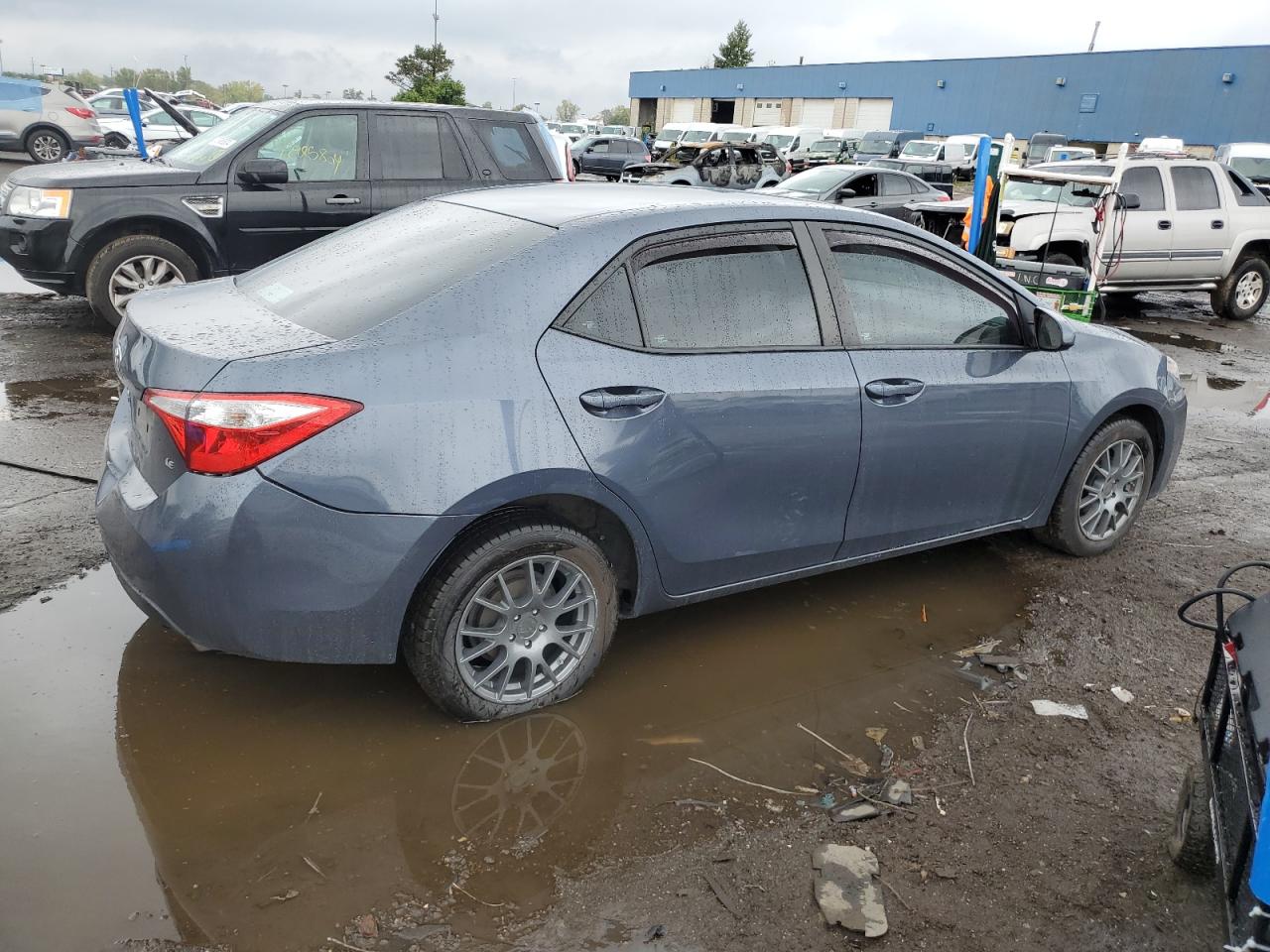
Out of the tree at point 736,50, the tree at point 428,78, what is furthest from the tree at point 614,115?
the tree at point 428,78

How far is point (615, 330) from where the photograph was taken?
3.23 meters

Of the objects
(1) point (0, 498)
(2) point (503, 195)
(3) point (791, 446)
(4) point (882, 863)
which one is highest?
(2) point (503, 195)

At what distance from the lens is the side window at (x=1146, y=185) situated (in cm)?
1205

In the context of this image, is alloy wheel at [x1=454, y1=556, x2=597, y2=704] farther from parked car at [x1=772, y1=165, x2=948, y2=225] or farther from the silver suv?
the silver suv

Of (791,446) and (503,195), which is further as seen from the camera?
(503,195)

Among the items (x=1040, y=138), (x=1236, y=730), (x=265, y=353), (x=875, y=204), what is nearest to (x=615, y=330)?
(x=265, y=353)

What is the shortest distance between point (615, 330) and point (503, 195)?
1.07 m

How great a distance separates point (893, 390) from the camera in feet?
12.3

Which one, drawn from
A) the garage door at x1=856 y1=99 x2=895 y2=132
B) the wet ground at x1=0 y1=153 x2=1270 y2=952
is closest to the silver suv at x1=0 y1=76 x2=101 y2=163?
the wet ground at x1=0 y1=153 x2=1270 y2=952

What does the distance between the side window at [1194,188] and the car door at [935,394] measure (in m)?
9.66

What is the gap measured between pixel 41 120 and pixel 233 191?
17961mm

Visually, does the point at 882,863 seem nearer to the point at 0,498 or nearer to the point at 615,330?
the point at 615,330

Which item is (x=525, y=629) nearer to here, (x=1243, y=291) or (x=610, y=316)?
(x=610, y=316)

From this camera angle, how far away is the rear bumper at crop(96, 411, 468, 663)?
2.74m
